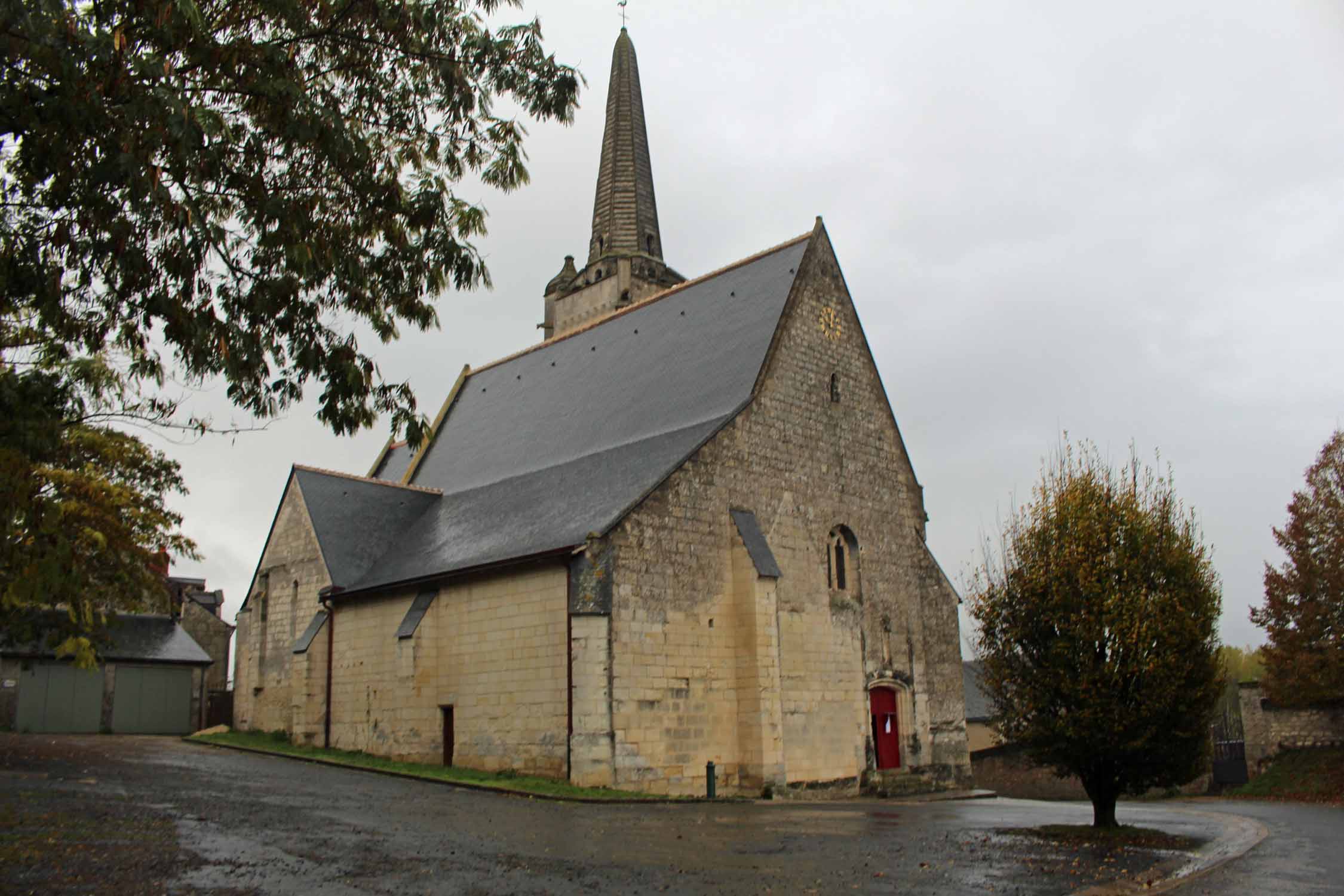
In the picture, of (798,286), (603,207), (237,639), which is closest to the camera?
(798,286)

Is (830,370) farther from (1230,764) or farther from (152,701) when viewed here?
(152,701)

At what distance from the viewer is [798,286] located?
971 inches

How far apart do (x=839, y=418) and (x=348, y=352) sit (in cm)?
1643

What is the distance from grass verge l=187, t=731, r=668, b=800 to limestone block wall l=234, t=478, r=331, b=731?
2.25ft

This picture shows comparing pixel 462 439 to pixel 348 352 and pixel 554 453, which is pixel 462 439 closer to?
pixel 554 453

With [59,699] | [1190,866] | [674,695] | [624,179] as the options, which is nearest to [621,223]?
[624,179]

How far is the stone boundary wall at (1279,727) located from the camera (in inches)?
1118

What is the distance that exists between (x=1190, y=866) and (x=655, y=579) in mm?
10626

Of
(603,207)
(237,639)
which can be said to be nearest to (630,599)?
(237,639)

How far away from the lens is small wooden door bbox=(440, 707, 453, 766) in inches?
876

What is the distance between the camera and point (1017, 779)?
3900cm

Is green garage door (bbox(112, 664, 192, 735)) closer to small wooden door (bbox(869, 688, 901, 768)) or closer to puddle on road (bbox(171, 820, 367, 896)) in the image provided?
small wooden door (bbox(869, 688, 901, 768))

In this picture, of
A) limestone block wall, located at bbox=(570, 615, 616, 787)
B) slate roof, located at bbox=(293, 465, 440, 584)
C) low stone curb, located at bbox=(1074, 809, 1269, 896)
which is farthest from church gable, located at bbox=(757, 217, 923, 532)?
low stone curb, located at bbox=(1074, 809, 1269, 896)

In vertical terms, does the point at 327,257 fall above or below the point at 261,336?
above
